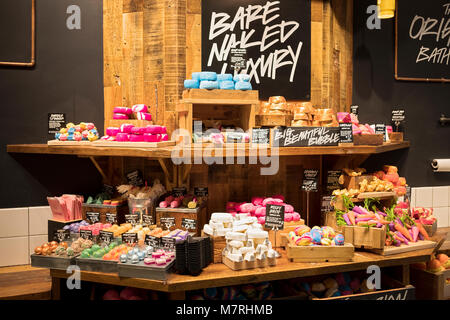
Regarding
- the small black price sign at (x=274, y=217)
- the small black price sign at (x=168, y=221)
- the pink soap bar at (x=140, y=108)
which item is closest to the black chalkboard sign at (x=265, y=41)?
the pink soap bar at (x=140, y=108)

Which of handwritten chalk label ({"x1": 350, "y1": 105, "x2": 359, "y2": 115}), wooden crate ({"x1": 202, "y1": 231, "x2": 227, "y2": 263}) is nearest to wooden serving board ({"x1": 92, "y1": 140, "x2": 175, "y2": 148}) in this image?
wooden crate ({"x1": 202, "y1": 231, "x2": 227, "y2": 263})

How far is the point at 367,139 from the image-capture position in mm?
3244

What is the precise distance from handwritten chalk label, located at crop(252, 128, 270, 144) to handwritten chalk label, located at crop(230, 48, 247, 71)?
0.67 metres

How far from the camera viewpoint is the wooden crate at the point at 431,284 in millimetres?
3203

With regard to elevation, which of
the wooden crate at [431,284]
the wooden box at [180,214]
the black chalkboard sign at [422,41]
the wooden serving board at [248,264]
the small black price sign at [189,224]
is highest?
the black chalkboard sign at [422,41]

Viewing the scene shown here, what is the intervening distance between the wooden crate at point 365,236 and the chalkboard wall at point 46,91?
2194 mm

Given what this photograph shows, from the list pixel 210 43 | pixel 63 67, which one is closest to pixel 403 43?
pixel 210 43

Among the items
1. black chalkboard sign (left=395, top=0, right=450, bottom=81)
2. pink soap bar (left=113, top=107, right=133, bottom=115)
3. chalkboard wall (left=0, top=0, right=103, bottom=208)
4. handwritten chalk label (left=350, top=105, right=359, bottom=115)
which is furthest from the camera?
black chalkboard sign (left=395, top=0, right=450, bottom=81)

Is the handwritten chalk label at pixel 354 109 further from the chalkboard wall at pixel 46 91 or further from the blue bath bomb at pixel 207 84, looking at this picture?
the chalkboard wall at pixel 46 91

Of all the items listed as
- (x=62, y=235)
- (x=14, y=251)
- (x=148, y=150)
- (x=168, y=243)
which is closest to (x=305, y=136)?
(x=148, y=150)

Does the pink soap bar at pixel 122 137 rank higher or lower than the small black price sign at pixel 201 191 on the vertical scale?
higher

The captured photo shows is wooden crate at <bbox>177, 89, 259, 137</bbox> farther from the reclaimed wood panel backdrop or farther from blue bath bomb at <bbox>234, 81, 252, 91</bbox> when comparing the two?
the reclaimed wood panel backdrop

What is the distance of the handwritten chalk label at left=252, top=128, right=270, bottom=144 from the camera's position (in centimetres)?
302
